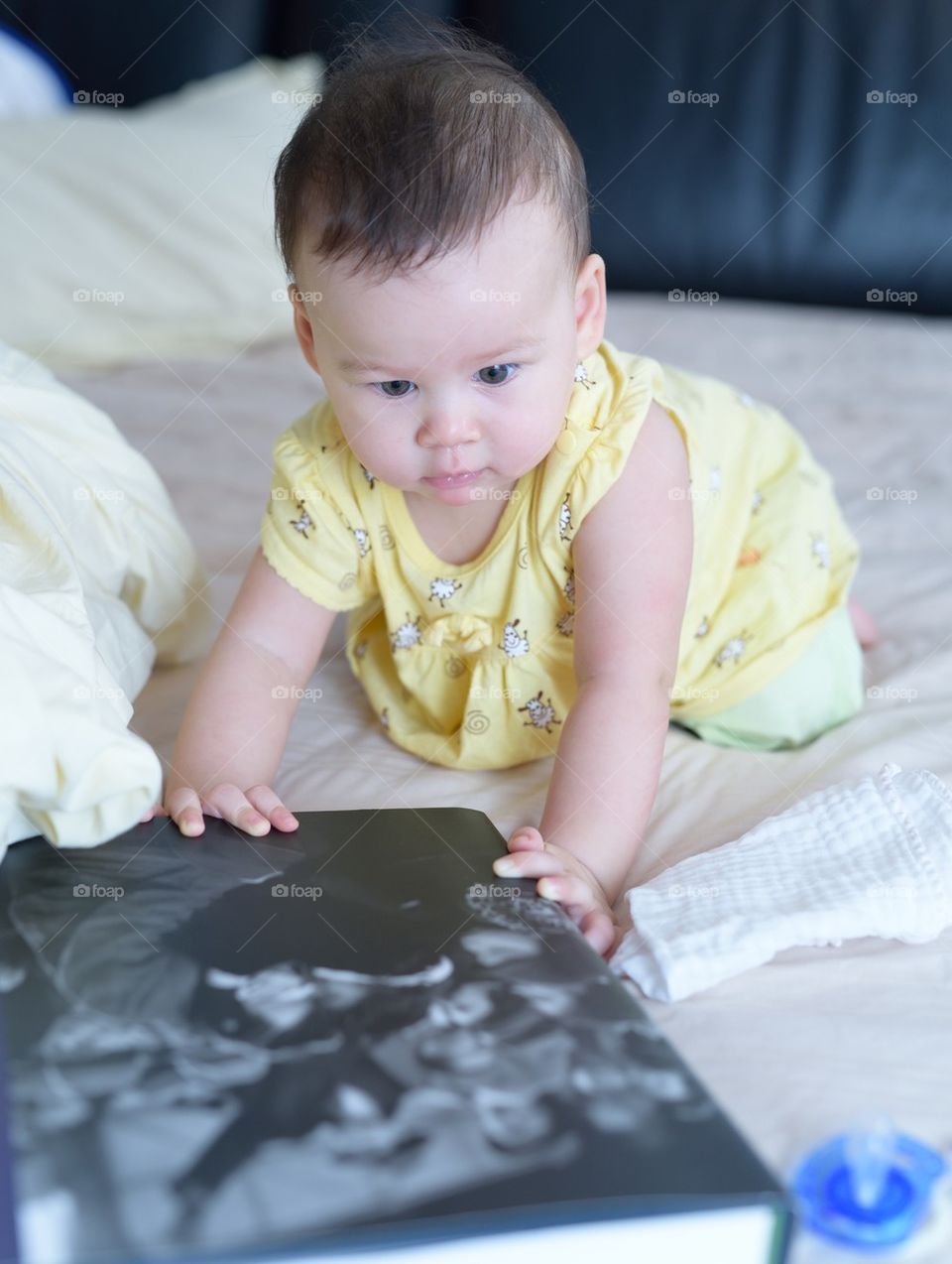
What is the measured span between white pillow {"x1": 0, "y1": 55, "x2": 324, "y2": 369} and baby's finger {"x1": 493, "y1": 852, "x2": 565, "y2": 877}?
46.3 inches

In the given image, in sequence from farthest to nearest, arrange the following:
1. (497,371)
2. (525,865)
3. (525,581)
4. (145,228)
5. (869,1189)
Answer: (145,228), (525,581), (497,371), (525,865), (869,1189)

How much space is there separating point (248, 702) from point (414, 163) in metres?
0.35

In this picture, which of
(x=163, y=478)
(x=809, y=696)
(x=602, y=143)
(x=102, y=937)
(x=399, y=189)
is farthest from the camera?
(x=602, y=143)

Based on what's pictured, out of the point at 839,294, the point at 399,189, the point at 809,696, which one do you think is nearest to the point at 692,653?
the point at 809,696

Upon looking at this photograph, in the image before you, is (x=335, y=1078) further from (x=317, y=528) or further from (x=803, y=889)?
(x=317, y=528)

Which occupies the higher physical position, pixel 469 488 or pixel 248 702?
pixel 469 488

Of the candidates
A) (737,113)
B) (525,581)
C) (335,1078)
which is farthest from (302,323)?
(737,113)

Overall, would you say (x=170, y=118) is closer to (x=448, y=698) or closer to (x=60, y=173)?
(x=60, y=173)

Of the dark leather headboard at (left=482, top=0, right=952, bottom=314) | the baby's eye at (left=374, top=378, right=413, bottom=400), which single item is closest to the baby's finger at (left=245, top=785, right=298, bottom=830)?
the baby's eye at (left=374, top=378, right=413, bottom=400)

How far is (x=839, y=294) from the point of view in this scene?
1.85m

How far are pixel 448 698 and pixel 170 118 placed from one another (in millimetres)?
1111

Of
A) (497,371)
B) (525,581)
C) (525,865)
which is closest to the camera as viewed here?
(525,865)

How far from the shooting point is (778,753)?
0.95m

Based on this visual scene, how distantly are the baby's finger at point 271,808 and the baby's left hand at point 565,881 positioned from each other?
4.7 inches
